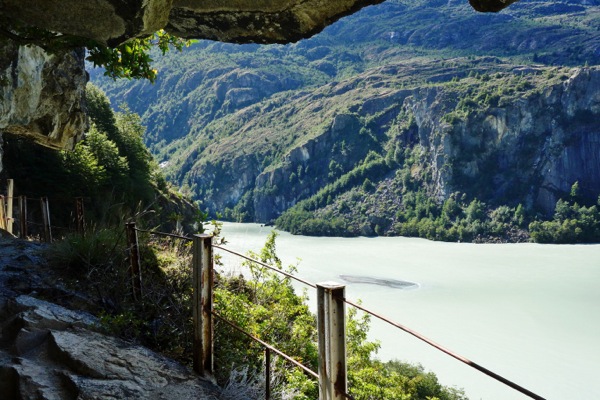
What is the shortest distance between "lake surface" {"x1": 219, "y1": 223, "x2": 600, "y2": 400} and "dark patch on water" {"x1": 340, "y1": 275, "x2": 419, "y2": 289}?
0.33m

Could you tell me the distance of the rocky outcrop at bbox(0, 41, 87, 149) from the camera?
8227 millimetres

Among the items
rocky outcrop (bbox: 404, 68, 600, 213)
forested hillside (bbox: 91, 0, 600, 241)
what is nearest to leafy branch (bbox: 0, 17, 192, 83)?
forested hillside (bbox: 91, 0, 600, 241)

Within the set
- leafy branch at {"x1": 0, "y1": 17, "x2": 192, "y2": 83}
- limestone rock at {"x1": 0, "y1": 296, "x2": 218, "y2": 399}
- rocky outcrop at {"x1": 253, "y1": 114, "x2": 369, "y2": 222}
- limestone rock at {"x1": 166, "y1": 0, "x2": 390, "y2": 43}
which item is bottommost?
limestone rock at {"x1": 0, "y1": 296, "x2": 218, "y2": 399}

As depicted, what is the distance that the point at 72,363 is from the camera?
3260 mm

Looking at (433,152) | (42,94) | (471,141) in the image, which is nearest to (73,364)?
(42,94)

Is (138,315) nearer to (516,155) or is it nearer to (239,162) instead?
(516,155)

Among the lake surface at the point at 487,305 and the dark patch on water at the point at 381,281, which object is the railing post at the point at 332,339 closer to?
the lake surface at the point at 487,305

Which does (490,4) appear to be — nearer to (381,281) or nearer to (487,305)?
(487,305)

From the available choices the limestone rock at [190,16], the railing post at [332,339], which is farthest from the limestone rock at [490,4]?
the railing post at [332,339]

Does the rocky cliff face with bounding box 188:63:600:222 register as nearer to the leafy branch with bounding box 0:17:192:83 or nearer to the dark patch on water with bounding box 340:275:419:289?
the dark patch on water with bounding box 340:275:419:289

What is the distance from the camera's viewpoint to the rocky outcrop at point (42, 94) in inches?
324

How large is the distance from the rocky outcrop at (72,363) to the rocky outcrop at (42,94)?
4.17 meters

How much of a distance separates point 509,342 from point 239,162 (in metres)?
124

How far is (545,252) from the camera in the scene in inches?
3199
